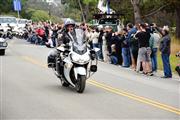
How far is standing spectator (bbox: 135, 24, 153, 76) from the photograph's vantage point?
20.3 m

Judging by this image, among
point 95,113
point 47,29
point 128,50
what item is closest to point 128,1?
point 47,29

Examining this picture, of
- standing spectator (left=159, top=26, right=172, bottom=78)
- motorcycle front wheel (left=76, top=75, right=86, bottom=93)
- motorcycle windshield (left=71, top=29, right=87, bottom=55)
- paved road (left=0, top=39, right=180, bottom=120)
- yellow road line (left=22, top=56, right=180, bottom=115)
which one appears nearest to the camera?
paved road (left=0, top=39, right=180, bottom=120)

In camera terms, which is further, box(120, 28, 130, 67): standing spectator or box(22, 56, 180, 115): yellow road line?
box(120, 28, 130, 67): standing spectator

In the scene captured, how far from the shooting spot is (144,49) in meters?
20.5

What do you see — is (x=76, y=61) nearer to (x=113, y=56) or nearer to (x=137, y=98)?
(x=137, y=98)

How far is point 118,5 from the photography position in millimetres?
54812

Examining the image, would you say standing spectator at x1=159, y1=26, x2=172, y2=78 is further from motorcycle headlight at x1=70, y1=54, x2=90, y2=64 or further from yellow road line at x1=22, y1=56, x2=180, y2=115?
motorcycle headlight at x1=70, y1=54, x2=90, y2=64

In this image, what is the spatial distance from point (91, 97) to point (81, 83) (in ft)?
2.19

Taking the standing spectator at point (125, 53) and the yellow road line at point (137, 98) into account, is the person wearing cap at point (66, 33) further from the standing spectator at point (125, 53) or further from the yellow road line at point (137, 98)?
the standing spectator at point (125, 53)

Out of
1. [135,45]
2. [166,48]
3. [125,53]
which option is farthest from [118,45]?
[166,48]

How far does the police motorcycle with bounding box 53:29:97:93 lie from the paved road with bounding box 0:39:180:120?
342 mm

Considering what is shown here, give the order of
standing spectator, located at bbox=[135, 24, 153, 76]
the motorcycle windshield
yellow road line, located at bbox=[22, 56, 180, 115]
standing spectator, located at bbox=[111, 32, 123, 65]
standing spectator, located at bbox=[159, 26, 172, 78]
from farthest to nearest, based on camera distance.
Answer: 1. standing spectator, located at bbox=[111, 32, 123, 65]
2. standing spectator, located at bbox=[135, 24, 153, 76]
3. standing spectator, located at bbox=[159, 26, 172, 78]
4. the motorcycle windshield
5. yellow road line, located at bbox=[22, 56, 180, 115]

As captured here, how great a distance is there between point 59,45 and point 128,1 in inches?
1562

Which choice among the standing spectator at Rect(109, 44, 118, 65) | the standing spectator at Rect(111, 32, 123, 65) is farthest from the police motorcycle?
the standing spectator at Rect(109, 44, 118, 65)
